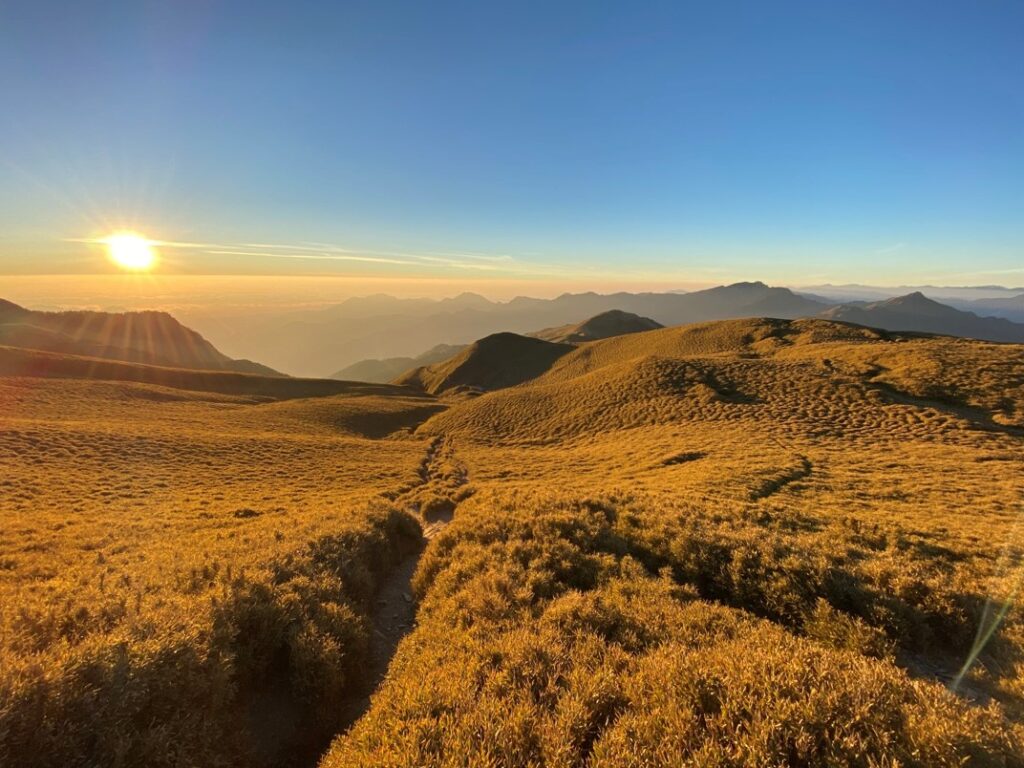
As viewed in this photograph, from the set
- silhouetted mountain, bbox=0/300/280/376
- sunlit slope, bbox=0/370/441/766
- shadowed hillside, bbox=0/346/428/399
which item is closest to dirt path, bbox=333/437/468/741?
sunlit slope, bbox=0/370/441/766

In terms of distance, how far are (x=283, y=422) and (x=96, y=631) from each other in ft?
155

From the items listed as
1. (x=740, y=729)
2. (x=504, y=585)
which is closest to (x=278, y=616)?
(x=504, y=585)

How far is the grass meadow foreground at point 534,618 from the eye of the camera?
13.4 feet

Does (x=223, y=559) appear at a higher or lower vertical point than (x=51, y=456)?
higher

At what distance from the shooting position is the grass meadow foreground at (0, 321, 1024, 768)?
4.08m

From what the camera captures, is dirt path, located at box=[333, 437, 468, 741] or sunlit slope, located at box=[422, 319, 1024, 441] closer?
dirt path, located at box=[333, 437, 468, 741]

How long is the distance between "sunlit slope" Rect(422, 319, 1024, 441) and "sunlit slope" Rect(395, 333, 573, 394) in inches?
1267

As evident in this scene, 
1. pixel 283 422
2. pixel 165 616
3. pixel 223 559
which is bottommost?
pixel 283 422

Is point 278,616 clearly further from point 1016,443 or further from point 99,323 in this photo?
point 99,323

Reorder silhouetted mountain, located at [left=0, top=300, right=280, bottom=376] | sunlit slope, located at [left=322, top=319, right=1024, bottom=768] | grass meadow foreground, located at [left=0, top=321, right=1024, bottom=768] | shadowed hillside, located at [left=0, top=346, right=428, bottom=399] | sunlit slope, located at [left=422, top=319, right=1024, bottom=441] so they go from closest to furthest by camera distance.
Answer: sunlit slope, located at [left=322, top=319, right=1024, bottom=768] → grass meadow foreground, located at [left=0, top=321, right=1024, bottom=768] → sunlit slope, located at [left=422, top=319, right=1024, bottom=441] → shadowed hillside, located at [left=0, top=346, right=428, bottom=399] → silhouetted mountain, located at [left=0, top=300, right=280, bottom=376]

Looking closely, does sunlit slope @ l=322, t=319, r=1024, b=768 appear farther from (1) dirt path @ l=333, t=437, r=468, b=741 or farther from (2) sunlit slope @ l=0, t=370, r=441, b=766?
(2) sunlit slope @ l=0, t=370, r=441, b=766

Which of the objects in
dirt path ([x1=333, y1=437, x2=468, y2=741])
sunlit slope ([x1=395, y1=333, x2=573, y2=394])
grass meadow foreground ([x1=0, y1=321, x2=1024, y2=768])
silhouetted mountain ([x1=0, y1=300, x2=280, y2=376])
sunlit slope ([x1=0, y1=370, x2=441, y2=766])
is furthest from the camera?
silhouetted mountain ([x1=0, y1=300, x2=280, y2=376])

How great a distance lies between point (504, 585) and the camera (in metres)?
8.36

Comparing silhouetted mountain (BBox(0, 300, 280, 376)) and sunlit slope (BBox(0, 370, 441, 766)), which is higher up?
silhouetted mountain (BBox(0, 300, 280, 376))
